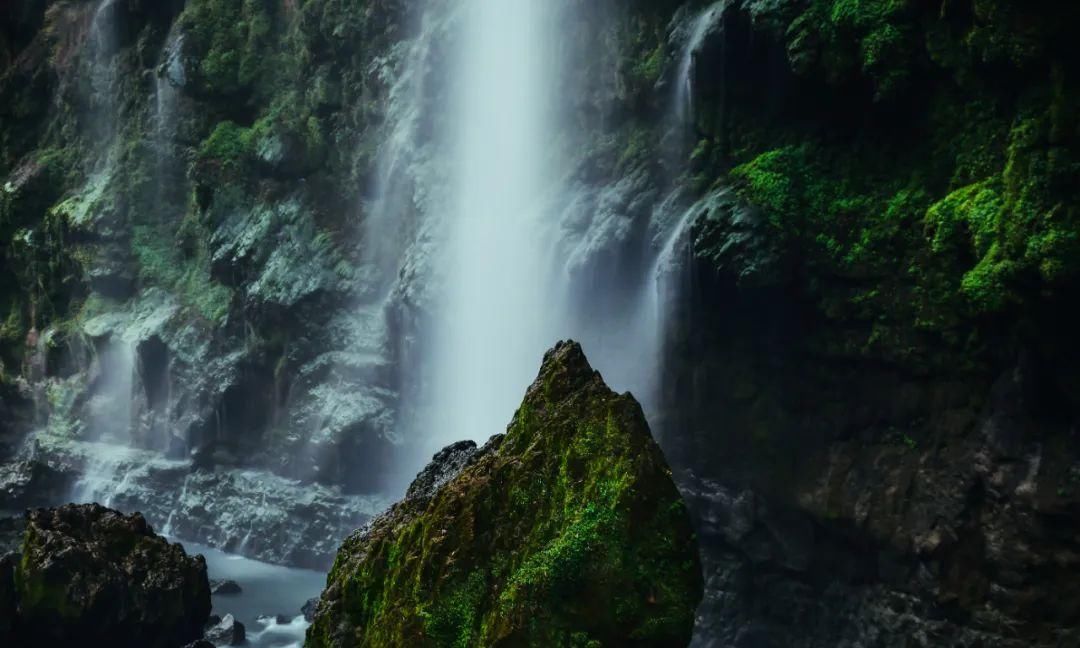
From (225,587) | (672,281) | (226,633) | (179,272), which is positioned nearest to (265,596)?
(225,587)

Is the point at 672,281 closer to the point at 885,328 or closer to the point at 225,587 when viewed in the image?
the point at 885,328

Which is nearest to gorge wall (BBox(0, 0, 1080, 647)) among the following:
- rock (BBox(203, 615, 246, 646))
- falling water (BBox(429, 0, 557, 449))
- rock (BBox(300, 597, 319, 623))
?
falling water (BBox(429, 0, 557, 449))

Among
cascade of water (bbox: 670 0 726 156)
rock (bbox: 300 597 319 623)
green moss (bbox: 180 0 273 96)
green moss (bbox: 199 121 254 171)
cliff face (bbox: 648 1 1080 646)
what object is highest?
green moss (bbox: 180 0 273 96)

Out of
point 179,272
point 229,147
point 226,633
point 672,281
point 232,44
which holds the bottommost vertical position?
point 226,633

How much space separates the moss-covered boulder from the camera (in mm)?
8336

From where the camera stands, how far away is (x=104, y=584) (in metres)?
14.7

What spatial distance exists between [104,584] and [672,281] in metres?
9.82

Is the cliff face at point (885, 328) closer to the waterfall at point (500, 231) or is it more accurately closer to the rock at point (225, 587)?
the waterfall at point (500, 231)

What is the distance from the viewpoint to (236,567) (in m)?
22.5

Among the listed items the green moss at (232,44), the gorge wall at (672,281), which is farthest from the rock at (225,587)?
the green moss at (232,44)

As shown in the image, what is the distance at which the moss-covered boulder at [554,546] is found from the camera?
834 centimetres

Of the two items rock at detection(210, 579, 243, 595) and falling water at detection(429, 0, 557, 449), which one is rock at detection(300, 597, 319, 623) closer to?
rock at detection(210, 579, 243, 595)

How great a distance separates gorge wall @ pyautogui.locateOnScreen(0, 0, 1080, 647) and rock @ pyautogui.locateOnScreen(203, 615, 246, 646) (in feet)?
15.6

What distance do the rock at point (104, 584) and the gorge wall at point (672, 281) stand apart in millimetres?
6880
